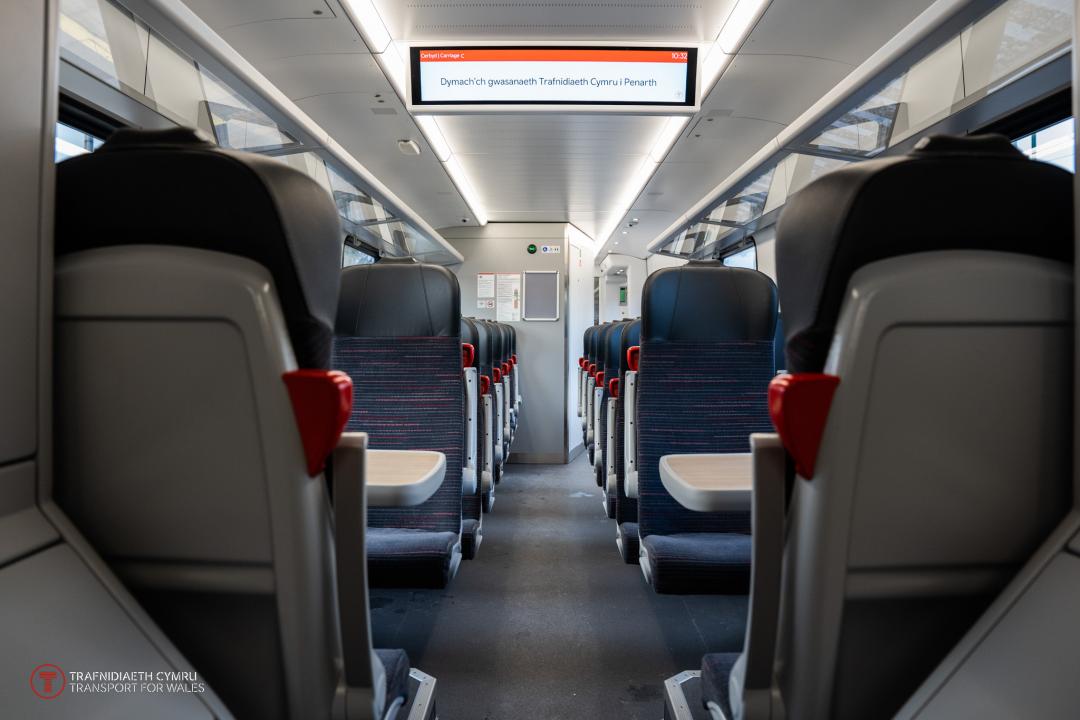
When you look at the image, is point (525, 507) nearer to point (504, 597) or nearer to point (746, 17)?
point (504, 597)

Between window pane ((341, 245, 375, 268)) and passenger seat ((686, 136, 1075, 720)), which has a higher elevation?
window pane ((341, 245, 375, 268))

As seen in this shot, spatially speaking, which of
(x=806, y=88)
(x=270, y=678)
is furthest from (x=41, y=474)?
(x=806, y=88)

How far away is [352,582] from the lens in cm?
111

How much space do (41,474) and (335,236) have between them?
2.00ft

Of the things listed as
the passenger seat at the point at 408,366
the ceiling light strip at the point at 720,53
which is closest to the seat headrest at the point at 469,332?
the passenger seat at the point at 408,366

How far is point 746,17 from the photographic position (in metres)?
2.73

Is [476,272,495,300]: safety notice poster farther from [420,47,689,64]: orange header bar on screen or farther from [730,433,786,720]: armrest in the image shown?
[730,433,786,720]: armrest

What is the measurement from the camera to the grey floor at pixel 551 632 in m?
2.12

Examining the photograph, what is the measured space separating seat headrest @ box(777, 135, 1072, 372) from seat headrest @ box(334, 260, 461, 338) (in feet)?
5.96

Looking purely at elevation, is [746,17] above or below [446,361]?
above

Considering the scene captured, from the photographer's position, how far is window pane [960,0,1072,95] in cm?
209

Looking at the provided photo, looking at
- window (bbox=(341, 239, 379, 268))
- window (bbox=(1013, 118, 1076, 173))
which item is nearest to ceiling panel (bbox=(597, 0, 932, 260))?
window (bbox=(1013, 118, 1076, 173))

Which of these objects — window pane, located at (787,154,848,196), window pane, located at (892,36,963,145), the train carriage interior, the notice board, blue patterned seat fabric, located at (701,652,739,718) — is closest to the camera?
the train carriage interior

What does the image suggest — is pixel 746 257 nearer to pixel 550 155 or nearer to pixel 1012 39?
pixel 550 155
